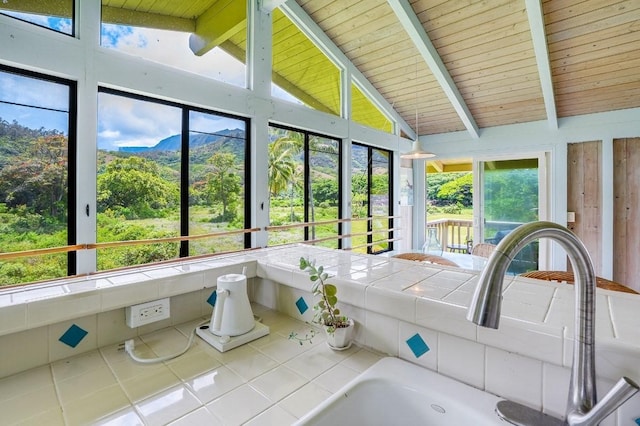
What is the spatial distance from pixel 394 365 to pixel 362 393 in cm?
12

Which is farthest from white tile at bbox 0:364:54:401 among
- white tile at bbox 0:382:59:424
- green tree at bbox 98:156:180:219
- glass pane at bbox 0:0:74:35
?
glass pane at bbox 0:0:74:35

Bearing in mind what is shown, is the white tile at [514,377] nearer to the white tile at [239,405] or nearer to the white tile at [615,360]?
the white tile at [615,360]

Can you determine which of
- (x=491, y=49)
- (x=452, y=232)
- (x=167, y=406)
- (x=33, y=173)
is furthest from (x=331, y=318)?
(x=452, y=232)

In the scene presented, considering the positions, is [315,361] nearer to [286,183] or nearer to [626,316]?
[626,316]

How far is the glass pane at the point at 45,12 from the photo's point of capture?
185 centimetres

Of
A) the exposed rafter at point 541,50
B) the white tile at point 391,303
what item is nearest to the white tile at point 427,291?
the white tile at point 391,303

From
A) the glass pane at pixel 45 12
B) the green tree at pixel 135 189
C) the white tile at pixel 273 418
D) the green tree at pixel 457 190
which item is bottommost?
the white tile at pixel 273 418

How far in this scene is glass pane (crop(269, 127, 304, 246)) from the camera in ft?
10.8

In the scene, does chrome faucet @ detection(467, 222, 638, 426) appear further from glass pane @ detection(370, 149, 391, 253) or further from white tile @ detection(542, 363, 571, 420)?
glass pane @ detection(370, 149, 391, 253)

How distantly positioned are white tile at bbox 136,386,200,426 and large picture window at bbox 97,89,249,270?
69.7 inches

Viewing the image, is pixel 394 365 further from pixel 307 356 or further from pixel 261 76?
pixel 261 76

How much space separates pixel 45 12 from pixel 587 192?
556cm

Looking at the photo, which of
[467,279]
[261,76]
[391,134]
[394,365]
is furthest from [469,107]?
[394,365]

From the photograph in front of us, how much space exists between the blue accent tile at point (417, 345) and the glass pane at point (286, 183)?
248 cm
